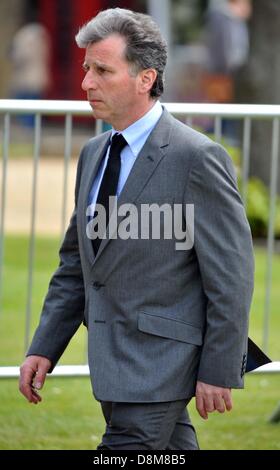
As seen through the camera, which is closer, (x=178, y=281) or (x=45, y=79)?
(x=178, y=281)

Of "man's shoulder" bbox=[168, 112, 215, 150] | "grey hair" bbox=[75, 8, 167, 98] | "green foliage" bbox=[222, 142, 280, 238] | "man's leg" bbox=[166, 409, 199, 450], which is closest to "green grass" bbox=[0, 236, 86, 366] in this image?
"green foliage" bbox=[222, 142, 280, 238]

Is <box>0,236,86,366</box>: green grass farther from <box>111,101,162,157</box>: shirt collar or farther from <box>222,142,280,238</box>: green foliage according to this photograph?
<box>111,101,162,157</box>: shirt collar

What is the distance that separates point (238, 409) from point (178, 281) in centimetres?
273

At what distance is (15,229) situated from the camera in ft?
43.3

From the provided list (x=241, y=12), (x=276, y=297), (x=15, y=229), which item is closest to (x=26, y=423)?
(x=276, y=297)

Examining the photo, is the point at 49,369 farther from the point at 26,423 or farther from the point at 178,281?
the point at 26,423

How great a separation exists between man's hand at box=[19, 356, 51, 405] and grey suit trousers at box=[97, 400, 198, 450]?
314 mm

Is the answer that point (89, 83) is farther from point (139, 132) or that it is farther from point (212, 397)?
point (212, 397)

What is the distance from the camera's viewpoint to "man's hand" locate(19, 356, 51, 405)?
176 inches

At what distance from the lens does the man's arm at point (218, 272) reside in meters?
4.08

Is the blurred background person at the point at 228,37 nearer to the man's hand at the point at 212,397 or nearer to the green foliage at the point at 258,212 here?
the green foliage at the point at 258,212

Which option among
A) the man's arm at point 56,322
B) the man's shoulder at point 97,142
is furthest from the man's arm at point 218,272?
the man's arm at point 56,322

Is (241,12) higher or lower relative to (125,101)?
lower

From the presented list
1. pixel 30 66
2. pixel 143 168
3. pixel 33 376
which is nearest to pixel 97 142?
pixel 143 168
